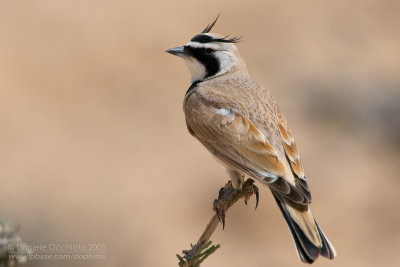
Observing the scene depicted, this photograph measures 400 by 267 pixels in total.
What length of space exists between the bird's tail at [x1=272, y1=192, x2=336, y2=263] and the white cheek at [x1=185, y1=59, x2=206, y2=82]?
1.72 m

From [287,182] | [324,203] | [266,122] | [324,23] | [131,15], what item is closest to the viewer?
[287,182]

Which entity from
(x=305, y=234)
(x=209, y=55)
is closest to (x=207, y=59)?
(x=209, y=55)

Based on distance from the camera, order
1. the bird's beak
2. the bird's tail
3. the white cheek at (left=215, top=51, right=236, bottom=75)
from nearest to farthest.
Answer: the bird's tail → the bird's beak → the white cheek at (left=215, top=51, right=236, bottom=75)

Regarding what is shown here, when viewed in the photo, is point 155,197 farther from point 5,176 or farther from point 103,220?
point 5,176

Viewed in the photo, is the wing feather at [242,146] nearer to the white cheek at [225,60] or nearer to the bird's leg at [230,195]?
the bird's leg at [230,195]

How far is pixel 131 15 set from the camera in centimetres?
1620

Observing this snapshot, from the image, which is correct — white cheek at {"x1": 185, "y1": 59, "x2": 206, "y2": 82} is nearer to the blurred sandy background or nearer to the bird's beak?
the bird's beak

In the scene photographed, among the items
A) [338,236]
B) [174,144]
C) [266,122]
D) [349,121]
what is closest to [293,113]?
[349,121]

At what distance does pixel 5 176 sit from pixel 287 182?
7773mm

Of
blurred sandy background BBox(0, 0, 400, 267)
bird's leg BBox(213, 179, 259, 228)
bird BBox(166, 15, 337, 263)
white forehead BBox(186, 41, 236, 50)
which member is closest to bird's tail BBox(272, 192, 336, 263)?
bird BBox(166, 15, 337, 263)

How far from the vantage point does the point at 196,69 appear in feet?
18.7

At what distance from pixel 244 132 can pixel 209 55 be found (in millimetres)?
1097

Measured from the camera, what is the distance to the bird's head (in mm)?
5488

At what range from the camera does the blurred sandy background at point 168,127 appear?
10102mm
